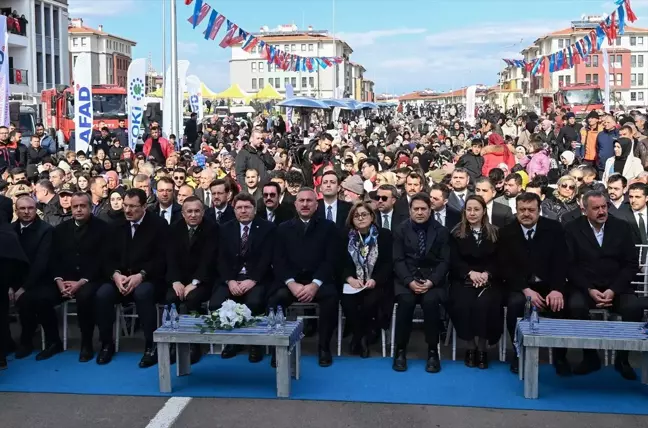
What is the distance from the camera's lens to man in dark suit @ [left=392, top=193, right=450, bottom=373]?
7.73 meters

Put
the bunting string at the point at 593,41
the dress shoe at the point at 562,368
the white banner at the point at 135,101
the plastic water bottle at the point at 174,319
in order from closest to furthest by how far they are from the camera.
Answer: the plastic water bottle at the point at 174,319 < the dress shoe at the point at 562,368 < the white banner at the point at 135,101 < the bunting string at the point at 593,41

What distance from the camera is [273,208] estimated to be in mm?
9398

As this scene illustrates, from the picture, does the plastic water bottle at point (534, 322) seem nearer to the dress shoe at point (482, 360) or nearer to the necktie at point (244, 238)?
the dress shoe at point (482, 360)

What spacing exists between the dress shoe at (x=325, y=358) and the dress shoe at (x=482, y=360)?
51.5 inches

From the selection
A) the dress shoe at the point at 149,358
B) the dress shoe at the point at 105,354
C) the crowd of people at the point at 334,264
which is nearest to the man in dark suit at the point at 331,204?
the crowd of people at the point at 334,264

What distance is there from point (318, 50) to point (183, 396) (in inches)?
4505

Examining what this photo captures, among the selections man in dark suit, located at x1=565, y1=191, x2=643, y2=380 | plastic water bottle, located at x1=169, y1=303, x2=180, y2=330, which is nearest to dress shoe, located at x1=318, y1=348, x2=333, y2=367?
plastic water bottle, located at x1=169, y1=303, x2=180, y2=330

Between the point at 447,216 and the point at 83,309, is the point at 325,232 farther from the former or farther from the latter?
the point at 83,309

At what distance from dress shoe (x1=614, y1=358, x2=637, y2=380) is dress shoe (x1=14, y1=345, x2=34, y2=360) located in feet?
17.5

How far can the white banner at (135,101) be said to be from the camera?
2066 centimetres

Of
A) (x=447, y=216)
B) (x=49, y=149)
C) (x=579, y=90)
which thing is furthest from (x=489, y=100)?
(x=447, y=216)

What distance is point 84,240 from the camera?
8.38 metres

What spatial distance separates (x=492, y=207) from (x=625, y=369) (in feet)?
8.52

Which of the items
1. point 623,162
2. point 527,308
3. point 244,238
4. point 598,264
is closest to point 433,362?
point 527,308
